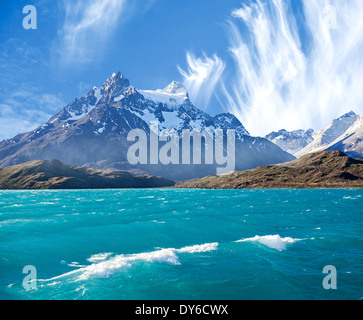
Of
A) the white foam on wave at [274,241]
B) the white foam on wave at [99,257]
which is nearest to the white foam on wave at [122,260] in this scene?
the white foam on wave at [99,257]

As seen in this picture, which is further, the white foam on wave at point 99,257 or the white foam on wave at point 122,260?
the white foam on wave at point 99,257

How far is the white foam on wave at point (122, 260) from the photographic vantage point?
24.9m

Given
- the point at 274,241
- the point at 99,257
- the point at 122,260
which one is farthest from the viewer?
the point at 274,241

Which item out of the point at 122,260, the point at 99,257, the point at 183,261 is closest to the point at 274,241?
the point at 183,261

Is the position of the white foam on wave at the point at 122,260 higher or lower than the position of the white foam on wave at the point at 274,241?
higher

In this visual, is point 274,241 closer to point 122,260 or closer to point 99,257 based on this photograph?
point 122,260

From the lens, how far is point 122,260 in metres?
29.2

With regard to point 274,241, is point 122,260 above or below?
above

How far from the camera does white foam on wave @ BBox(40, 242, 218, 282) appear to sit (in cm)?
2489

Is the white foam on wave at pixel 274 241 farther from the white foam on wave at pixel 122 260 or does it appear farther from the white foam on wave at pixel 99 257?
the white foam on wave at pixel 99 257

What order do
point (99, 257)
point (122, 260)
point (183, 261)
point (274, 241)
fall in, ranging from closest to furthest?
1. point (183, 261)
2. point (122, 260)
3. point (99, 257)
4. point (274, 241)

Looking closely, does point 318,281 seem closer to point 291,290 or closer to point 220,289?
point 291,290

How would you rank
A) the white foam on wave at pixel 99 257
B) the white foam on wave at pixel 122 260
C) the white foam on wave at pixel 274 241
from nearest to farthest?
the white foam on wave at pixel 122 260, the white foam on wave at pixel 99 257, the white foam on wave at pixel 274 241

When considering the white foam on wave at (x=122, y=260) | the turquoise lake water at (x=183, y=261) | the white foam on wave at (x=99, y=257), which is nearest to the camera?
the turquoise lake water at (x=183, y=261)
